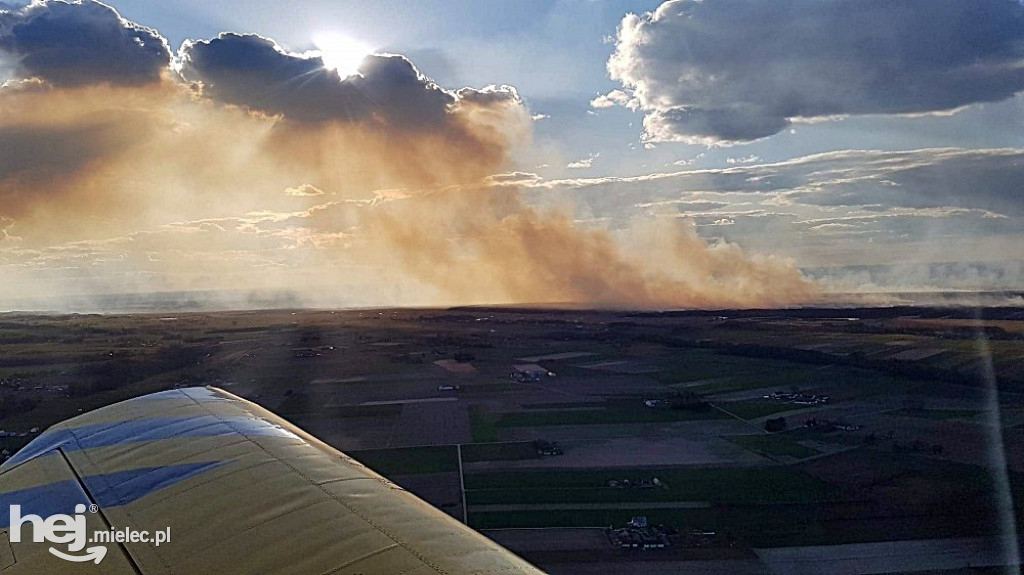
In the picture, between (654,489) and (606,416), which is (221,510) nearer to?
(654,489)

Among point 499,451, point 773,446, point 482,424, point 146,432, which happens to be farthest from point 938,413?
point 146,432

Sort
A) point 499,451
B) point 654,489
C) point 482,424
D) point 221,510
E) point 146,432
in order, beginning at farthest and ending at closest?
point 482,424
point 499,451
point 654,489
point 146,432
point 221,510

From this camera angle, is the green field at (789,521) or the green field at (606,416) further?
the green field at (606,416)

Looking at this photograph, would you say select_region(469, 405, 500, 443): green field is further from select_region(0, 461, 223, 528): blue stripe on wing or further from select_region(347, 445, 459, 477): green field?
select_region(0, 461, 223, 528): blue stripe on wing

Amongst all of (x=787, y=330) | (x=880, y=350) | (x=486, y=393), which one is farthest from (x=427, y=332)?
(x=880, y=350)

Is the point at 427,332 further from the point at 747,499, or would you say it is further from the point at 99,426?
the point at 99,426

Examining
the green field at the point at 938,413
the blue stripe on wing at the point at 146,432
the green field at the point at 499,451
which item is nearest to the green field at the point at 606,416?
the green field at the point at 499,451

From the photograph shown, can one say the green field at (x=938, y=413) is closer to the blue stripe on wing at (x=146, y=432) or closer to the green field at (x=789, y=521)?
the green field at (x=789, y=521)
